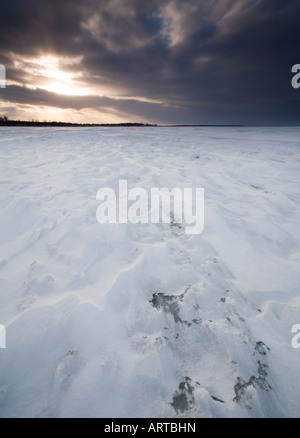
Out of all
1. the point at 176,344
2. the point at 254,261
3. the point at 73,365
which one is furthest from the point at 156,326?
the point at 254,261

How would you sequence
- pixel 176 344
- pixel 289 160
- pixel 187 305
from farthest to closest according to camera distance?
pixel 289 160
pixel 187 305
pixel 176 344

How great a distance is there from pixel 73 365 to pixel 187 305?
80cm

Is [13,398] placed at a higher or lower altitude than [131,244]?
lower

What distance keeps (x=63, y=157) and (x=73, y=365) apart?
5410 mm

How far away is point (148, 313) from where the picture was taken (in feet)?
4.64

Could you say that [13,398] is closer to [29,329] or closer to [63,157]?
[29,329]

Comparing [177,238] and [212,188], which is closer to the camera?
[177,238]

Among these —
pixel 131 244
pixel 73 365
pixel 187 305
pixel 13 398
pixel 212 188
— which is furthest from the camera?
pixel 212 188

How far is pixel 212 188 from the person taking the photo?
134 inches

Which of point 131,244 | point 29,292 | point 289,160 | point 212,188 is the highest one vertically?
point 289,160

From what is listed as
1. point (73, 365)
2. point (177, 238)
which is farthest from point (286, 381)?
point (177, 238)

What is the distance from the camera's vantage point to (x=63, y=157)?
217 inches

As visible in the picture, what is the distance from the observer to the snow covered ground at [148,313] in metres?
1.02

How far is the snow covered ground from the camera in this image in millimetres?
1023
